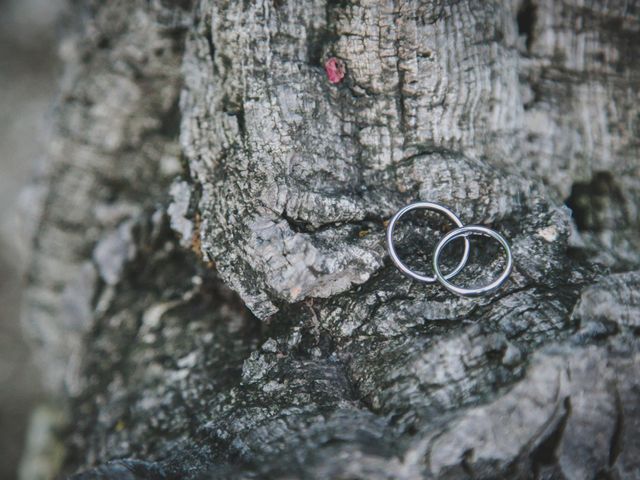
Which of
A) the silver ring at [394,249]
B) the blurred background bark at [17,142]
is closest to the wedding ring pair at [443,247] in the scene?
the silver ring at [394,249]

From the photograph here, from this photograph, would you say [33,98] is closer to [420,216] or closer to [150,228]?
[150,228]

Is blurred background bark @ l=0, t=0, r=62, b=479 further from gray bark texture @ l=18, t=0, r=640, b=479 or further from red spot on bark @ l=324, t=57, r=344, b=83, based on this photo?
red spot on bark @ l=324, t=57, r=344, b=83

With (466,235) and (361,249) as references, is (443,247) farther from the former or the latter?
(361,249)

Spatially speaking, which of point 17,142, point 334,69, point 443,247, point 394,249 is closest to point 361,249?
point 394,249

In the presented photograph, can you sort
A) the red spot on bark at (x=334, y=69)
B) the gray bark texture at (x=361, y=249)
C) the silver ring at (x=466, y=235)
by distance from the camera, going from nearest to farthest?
the gray bark texture at (x=361, y=249) < the silver ring at (x=466, y=235) < the red spot on bark at (x=334, y=69)

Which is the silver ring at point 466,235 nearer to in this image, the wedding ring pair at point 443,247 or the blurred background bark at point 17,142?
the wedding ring pair at point 443,247

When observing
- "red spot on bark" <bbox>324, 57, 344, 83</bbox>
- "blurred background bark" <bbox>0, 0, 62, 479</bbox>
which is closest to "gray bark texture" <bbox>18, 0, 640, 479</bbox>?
"red spot on bark" <bbox>324, 57, 344, 83</bbox>
